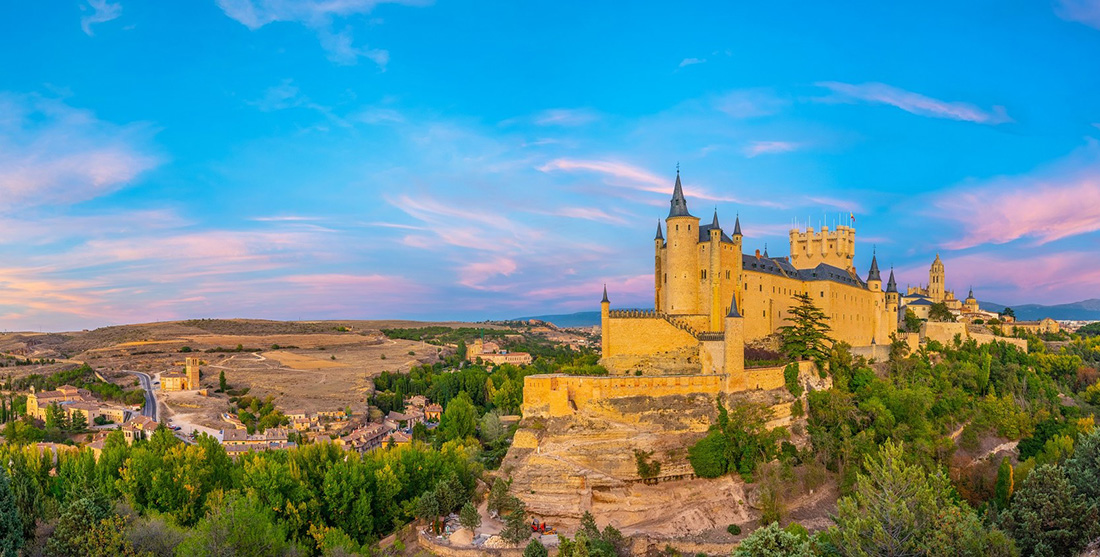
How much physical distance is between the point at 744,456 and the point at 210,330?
16073 cm

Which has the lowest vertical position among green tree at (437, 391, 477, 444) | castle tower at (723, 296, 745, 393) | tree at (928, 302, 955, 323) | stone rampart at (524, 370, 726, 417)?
green tree at (437, 391, 477, 444)

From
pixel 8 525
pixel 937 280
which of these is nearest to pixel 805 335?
A: pixel 8 525

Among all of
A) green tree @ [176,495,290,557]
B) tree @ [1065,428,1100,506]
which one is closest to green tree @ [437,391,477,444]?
green tree @ [176,495,290,557]

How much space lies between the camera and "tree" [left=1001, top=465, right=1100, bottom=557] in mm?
24750

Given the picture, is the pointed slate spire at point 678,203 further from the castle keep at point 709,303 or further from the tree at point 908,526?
the tree at point 908,526

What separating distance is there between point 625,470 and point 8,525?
2796 cm

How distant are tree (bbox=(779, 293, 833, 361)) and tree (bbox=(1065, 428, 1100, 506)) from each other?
17.6 metres

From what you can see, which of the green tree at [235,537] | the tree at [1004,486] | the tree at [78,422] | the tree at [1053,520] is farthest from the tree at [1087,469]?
the tree at [78,422]

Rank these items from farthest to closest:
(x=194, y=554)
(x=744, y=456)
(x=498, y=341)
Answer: (x=498, y=341) < (x=744, y=456) < (x=194, y=554)

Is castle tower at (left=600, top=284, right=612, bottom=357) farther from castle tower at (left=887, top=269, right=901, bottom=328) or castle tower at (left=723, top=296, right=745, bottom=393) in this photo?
castle tower at (left=887, top=269, right=901, bottom=328)

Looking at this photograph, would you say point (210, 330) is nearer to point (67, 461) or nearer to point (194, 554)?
point (67, 461)

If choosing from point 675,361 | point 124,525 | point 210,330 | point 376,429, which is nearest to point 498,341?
point 210,330

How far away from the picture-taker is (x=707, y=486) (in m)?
38.9

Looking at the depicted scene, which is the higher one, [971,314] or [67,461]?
[971,314]
